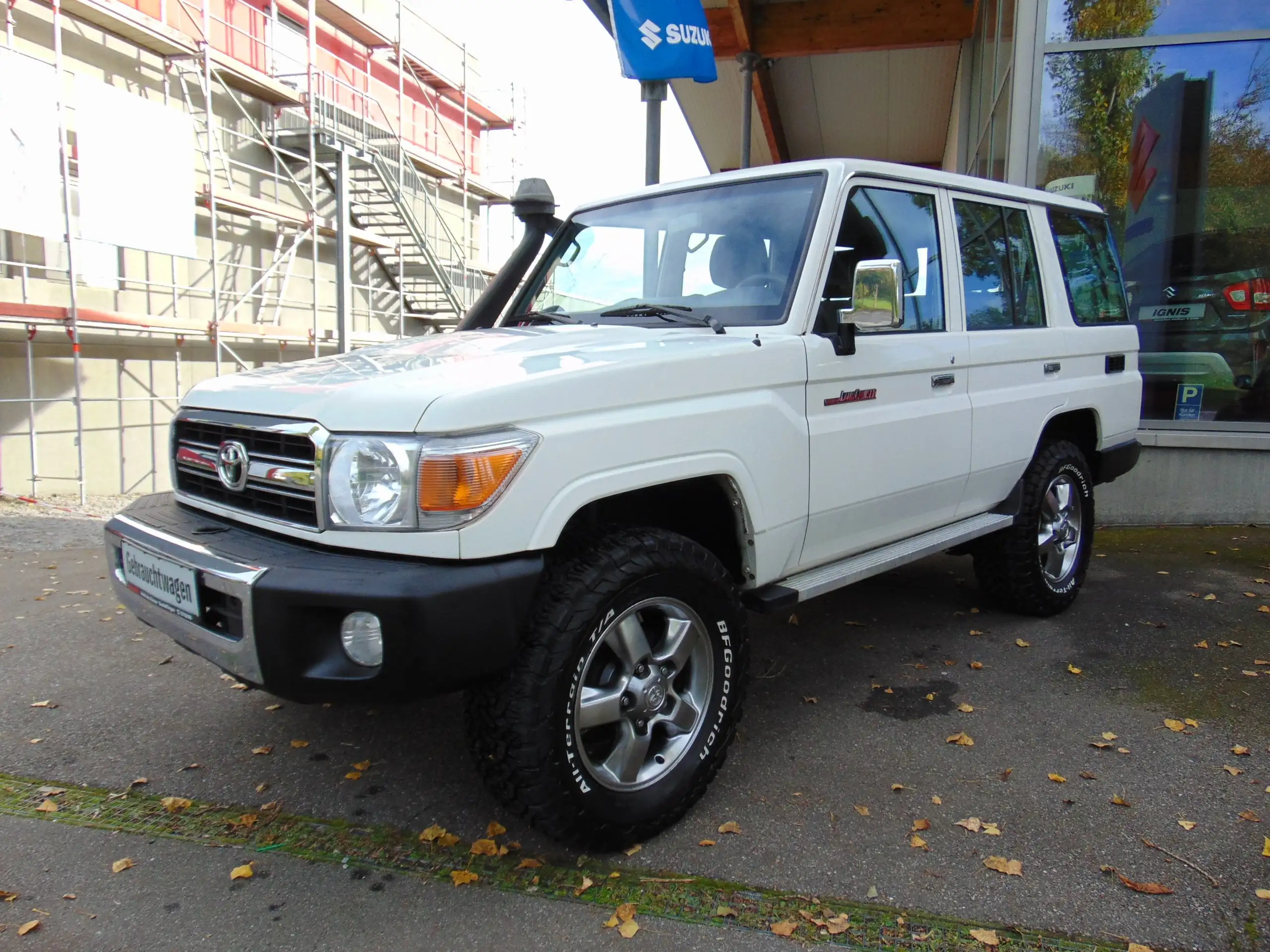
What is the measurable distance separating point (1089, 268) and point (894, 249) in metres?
1.89

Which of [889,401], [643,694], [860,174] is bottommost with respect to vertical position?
[643,694]

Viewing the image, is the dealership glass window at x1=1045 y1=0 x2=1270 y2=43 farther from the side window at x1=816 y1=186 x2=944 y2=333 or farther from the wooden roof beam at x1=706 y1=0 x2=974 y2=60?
the side window at x1=816 y1=186 x2=944 y2=333

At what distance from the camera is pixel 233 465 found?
8.71 ft

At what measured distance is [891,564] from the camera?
3.55 m

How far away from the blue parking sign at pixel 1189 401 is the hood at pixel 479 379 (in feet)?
18.9

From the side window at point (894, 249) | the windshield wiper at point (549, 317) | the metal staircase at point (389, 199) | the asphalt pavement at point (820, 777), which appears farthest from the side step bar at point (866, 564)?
the metal staircase at point (389, 199)

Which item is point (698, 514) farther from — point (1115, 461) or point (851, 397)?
point (1115, 461)

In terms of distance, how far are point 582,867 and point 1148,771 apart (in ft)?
6.56

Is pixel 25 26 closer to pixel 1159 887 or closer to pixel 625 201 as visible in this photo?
pixel 625 201

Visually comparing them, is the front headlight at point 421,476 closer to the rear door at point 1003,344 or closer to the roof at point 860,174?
the roof at point 860,174

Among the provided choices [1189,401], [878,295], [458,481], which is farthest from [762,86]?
[458,481]

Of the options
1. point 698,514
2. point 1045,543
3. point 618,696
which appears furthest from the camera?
point 1045,543

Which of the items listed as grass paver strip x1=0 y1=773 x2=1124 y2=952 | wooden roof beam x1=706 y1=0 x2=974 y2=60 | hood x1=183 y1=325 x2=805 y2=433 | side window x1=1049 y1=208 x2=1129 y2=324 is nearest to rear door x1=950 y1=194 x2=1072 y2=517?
side window x1=1049 y1=208 x2=1129 y2=324

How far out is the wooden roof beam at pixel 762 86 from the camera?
10.5 metres
